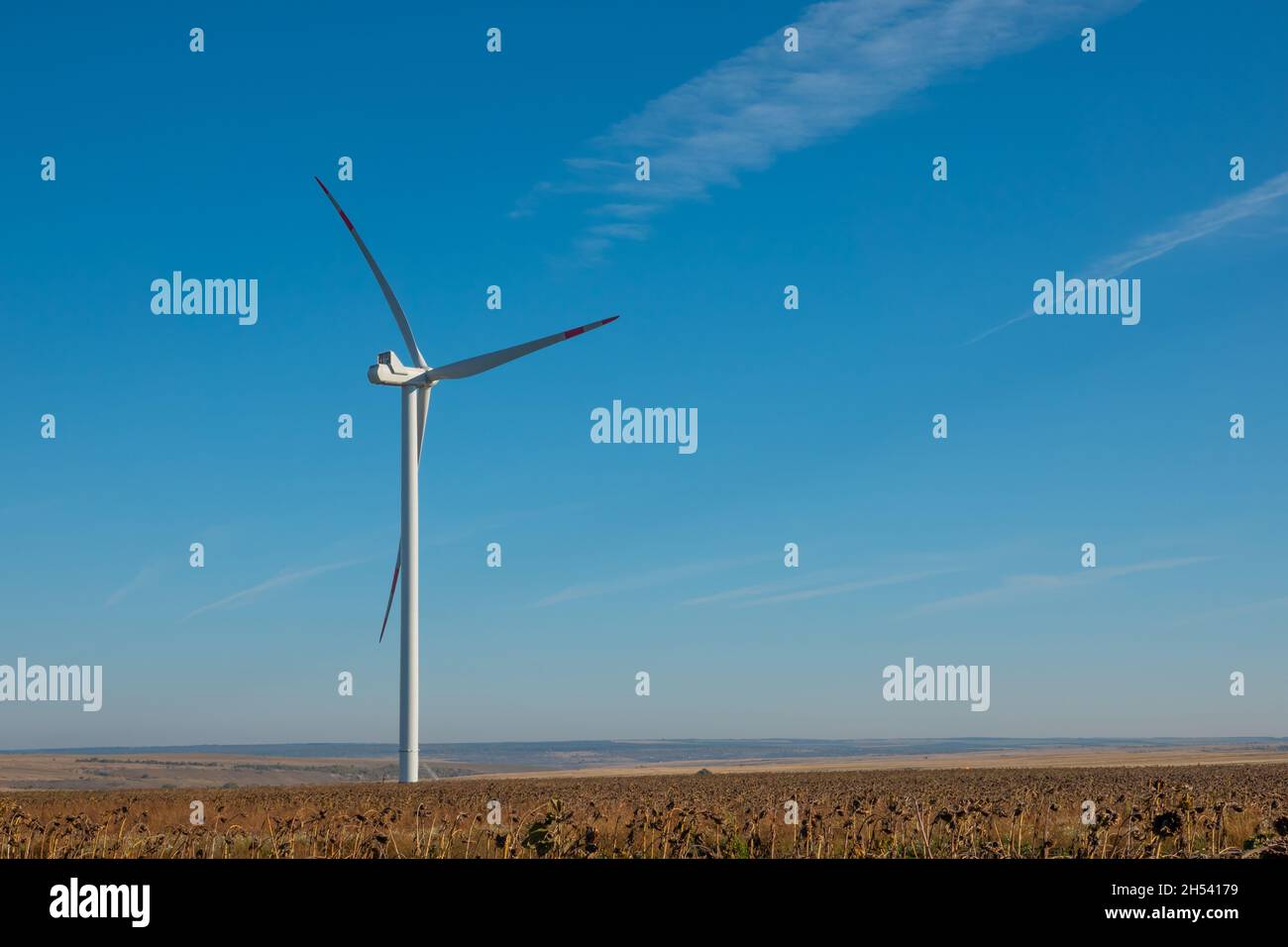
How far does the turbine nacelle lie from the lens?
65.1 metres

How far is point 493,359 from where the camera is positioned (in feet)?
204

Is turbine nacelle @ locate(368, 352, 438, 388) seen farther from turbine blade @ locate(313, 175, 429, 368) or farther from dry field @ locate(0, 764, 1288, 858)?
dry field @ locate(0, 764, 1288, 858)

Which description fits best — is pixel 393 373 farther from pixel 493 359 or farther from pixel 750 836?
pixel 750 836

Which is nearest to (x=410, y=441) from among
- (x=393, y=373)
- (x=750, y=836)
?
(x=393, y=373)

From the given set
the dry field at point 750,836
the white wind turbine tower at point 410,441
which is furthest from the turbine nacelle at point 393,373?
the dry field at point 750,836

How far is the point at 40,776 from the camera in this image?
558ft

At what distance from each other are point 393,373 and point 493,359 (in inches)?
232

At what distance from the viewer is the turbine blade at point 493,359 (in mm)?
59031

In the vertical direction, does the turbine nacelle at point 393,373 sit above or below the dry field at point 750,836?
above

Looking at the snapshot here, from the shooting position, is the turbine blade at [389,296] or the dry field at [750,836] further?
the turbine blade at [389,296]

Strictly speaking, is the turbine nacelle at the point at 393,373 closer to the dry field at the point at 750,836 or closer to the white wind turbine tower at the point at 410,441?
the white wind turbine tower at the point at 410,441

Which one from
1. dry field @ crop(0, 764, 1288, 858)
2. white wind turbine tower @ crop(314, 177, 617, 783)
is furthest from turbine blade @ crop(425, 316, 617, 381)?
dry field @ crop(0, 764, 1288, 858)
